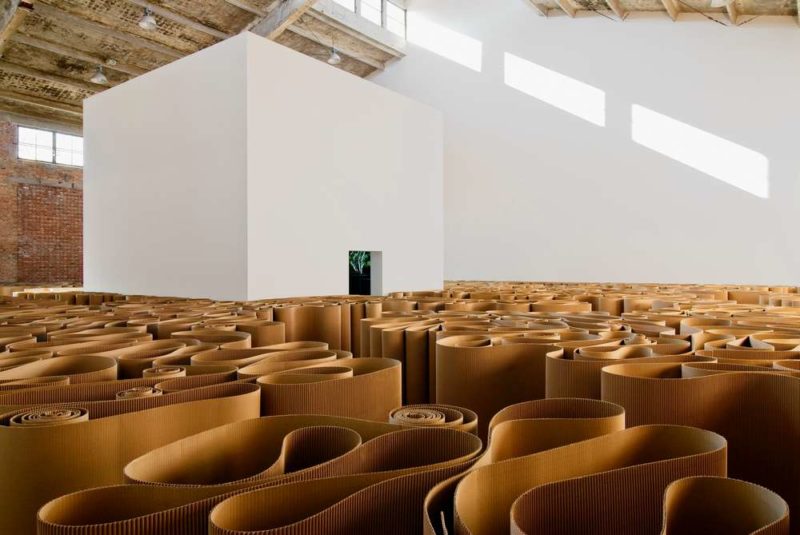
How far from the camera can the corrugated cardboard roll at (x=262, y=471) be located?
1104 mm

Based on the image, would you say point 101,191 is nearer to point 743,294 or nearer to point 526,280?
point 526,280

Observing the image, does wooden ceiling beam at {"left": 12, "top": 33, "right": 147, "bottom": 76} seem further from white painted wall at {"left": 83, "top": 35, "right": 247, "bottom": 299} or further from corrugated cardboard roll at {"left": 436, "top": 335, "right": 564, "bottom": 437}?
corrugated cardboard roll at {"left": 436, "top": 335, "right": 564, "bottom": 437}

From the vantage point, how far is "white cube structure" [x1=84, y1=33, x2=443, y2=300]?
309 inches

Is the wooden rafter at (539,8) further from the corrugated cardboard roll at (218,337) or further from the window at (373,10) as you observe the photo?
the corrugated cardboard roll at (218,337)

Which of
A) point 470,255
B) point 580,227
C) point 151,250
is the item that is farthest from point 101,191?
point 580,227

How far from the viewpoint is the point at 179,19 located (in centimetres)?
1198

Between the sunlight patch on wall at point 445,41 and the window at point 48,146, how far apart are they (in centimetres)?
925

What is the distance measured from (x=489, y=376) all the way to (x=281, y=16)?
10.6 meters

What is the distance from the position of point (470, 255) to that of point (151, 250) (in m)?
7.68

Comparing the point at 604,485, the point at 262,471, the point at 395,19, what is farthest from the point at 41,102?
the point at 604,485

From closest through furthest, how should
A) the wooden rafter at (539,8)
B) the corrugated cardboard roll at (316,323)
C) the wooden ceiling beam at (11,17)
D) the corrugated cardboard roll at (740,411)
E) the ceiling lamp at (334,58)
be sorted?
1. the corrugated cardboard roll at (740,411)
2. the corrugated cardboard roll at (316,323)
3. the wooden ceiling beam at (11,17)
4. the wooden rafter at (539,8)
5. the ceiling lamp at (334,58)

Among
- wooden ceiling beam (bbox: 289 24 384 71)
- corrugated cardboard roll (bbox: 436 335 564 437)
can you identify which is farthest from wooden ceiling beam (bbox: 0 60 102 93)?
corrugated cardboard roll (bbox: 436 335 564 437)

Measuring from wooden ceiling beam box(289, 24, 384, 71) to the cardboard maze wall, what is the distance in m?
11.4

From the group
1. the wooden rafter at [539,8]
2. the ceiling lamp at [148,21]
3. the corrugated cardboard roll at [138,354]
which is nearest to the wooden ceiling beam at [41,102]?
the ceiling lamp at [148,21]
